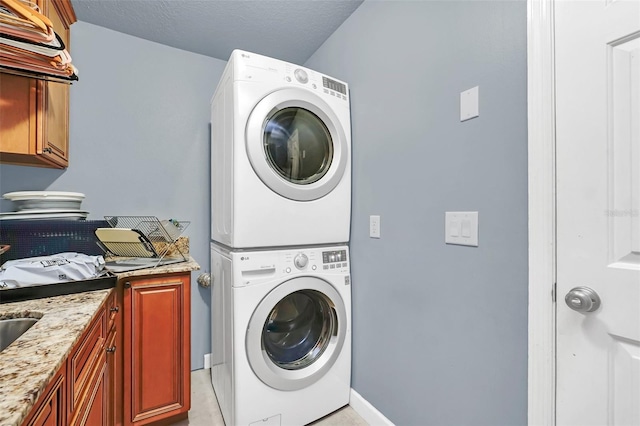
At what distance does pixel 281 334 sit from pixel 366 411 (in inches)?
25.3

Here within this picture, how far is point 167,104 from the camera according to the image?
212 cm

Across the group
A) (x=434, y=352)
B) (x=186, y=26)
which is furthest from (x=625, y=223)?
(x=186, y=26)

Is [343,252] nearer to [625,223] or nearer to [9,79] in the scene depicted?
[625,223]

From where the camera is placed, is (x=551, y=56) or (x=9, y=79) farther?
(x=9, y=79)

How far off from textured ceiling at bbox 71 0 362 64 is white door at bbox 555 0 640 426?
4.17 ft

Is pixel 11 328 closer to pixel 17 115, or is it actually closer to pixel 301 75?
pixel 17 115

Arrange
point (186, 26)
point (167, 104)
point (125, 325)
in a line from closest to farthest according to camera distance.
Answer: point (125, 325) → point (186, 26) → point (167, 104)

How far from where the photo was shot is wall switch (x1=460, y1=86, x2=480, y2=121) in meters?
1.13

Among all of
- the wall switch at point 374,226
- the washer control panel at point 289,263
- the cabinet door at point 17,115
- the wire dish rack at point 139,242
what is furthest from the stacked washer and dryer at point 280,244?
the cabinet door at point 17,115

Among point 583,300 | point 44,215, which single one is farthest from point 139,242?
point 583,300

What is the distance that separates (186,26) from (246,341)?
1.94 meters

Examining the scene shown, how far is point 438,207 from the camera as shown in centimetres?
127

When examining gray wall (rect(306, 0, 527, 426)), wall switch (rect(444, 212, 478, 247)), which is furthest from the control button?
wall switch (rect(444, 212, 478, 247))

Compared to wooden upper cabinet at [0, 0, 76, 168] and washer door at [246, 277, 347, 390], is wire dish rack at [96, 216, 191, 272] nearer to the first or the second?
wooden upper cabinet at [0, 0, 76, 168]
